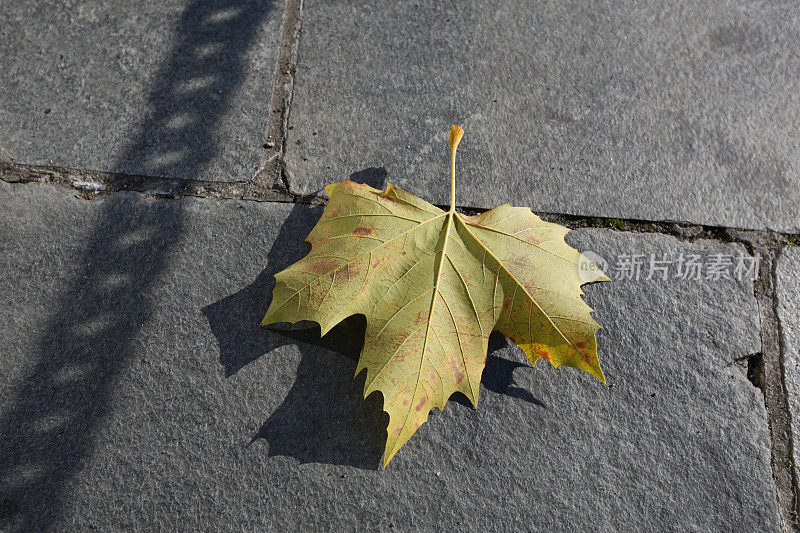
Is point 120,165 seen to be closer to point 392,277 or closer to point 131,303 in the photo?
point 131,303

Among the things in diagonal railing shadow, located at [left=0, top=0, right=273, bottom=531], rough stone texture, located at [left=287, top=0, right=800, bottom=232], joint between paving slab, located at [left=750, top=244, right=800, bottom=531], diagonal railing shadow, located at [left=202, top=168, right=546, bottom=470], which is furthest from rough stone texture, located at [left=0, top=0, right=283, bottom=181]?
joint between paving slab, located at [left=750, top=244, right=800, bottom=531]

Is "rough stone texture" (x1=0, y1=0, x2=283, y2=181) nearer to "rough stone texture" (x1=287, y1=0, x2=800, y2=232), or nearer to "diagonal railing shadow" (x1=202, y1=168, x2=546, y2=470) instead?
"rough stone texture" (x1=287, y1=0, x2=800, y2=232)

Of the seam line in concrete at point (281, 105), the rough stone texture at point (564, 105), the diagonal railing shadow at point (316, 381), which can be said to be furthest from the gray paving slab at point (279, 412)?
the rough stone texture at point (564, 105)

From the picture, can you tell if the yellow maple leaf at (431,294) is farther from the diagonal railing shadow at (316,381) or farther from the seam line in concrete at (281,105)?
the seam line in concrete at (281,105)

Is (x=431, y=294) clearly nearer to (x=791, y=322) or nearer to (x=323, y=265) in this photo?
(x=323, y=265)

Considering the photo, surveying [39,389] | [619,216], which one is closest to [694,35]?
[619,216]
